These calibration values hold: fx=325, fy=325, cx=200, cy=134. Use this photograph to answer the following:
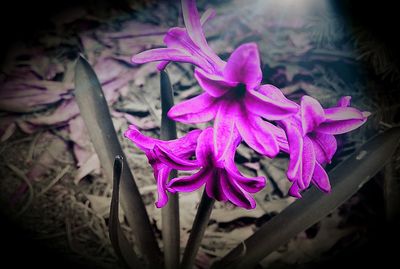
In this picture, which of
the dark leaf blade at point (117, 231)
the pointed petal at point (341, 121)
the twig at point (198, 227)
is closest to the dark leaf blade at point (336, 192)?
the twig at point (198, 227)

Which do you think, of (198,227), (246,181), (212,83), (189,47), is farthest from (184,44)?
(198,227)

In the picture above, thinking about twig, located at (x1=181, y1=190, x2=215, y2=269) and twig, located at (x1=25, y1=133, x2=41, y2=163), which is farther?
twig, located at (x1=25, y1=133, x2=41, y2=163)

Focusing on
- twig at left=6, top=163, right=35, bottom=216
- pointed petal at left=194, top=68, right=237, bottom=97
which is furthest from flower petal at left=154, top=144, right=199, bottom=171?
twig at left=6, top=163, right=35, bottom=216

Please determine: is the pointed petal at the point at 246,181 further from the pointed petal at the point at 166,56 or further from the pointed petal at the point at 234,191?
the pointed petal at the point at 166,56

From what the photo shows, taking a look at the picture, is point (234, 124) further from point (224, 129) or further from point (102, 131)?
point (102, 131)

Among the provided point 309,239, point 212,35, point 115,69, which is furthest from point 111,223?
point 212,35

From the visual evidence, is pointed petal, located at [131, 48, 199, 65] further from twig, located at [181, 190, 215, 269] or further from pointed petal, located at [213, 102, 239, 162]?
twig, located at [181, 190, 215, 269]
